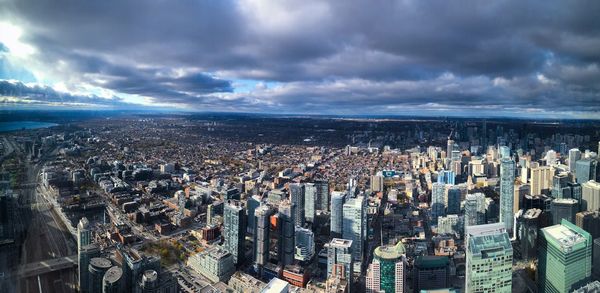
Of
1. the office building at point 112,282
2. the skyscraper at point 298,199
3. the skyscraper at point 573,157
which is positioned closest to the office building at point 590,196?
the skyscraper at point 573,157

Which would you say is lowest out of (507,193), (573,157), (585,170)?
(507,193)

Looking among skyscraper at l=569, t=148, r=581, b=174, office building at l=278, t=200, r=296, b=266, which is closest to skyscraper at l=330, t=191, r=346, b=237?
office building at l=278, t=200, r=296, b=266

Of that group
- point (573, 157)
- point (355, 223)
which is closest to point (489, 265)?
point (355, 223)

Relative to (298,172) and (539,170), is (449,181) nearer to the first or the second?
(539,170)

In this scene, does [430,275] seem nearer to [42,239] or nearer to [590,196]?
[590,196]

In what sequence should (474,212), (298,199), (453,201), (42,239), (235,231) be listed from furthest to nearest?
(453,201)
(298,199)
(474,212)
(235,231)
(42,239)

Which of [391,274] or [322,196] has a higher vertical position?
[322,196]

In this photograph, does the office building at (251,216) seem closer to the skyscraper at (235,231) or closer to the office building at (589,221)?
the skyscraper at (235,231)

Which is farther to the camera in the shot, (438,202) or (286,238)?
(438,202)
